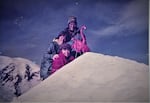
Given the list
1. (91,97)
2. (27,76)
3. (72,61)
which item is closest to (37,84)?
(27,76)

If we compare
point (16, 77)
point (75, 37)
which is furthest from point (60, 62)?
point (16, 77)

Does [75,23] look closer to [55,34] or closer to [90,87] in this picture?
[55,34]

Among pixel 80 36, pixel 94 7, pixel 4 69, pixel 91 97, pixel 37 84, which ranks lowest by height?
pixel 91 97

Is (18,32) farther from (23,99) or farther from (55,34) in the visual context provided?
(23,99)

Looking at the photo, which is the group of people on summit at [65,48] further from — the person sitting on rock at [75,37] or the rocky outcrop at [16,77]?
the rocky outcrop at [16,77]

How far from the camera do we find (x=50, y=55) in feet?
6.51

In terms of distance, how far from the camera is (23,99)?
1.96 metres

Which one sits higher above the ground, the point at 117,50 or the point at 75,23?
the point at 75,23

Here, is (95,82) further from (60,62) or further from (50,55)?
(50,55)

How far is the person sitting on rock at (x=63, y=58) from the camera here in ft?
6.49

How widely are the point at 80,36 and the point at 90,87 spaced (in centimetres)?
47

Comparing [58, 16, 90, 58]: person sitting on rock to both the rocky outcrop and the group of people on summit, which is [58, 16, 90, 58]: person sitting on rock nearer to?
the group of people on summit

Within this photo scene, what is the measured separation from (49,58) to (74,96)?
407mm

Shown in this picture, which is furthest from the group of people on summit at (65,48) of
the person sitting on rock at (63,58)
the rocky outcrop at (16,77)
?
the rocky outcrop at (16,77)
